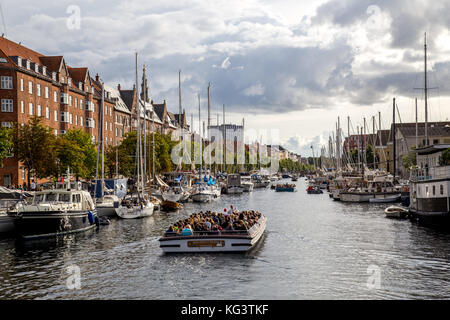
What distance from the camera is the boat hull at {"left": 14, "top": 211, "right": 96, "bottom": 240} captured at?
3641 cm

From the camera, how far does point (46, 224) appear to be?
37406mm

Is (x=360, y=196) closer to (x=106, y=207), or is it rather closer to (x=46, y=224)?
(x=106, y=207)

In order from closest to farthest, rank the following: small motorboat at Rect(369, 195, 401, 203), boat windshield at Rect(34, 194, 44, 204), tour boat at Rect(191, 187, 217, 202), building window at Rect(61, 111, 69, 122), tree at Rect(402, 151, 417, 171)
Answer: boat windshield at Rect(34, 194, 44, 204) → small motorboat at Rect(369, 195, 401, 203) → tour boat at Rect(191, 187, 217, 202) → building window at Rect(61, 111, 69, 122) → tree at Rect(402, 151, 417, 171)

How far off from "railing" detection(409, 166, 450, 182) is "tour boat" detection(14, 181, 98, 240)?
29454 mm

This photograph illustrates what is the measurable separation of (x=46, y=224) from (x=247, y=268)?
→ 1809 centimetres

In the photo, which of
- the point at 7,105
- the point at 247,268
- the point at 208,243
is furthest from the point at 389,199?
the point at 7,105

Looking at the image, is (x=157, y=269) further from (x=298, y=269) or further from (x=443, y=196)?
(x=443, y=196)

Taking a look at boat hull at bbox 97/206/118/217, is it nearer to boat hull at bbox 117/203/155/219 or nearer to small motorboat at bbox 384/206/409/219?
boat hull at bbox 117/203/155/219

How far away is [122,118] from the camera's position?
12431 centimetres

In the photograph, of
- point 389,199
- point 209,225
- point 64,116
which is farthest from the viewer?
point 64,116

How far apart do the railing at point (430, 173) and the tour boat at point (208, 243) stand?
1955 cm

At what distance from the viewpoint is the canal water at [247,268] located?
22156 millimetres

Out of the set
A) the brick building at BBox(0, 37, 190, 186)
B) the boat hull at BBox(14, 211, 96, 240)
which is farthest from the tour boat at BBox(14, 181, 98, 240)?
the brick building at BBox(0, 37, 190, 186)
